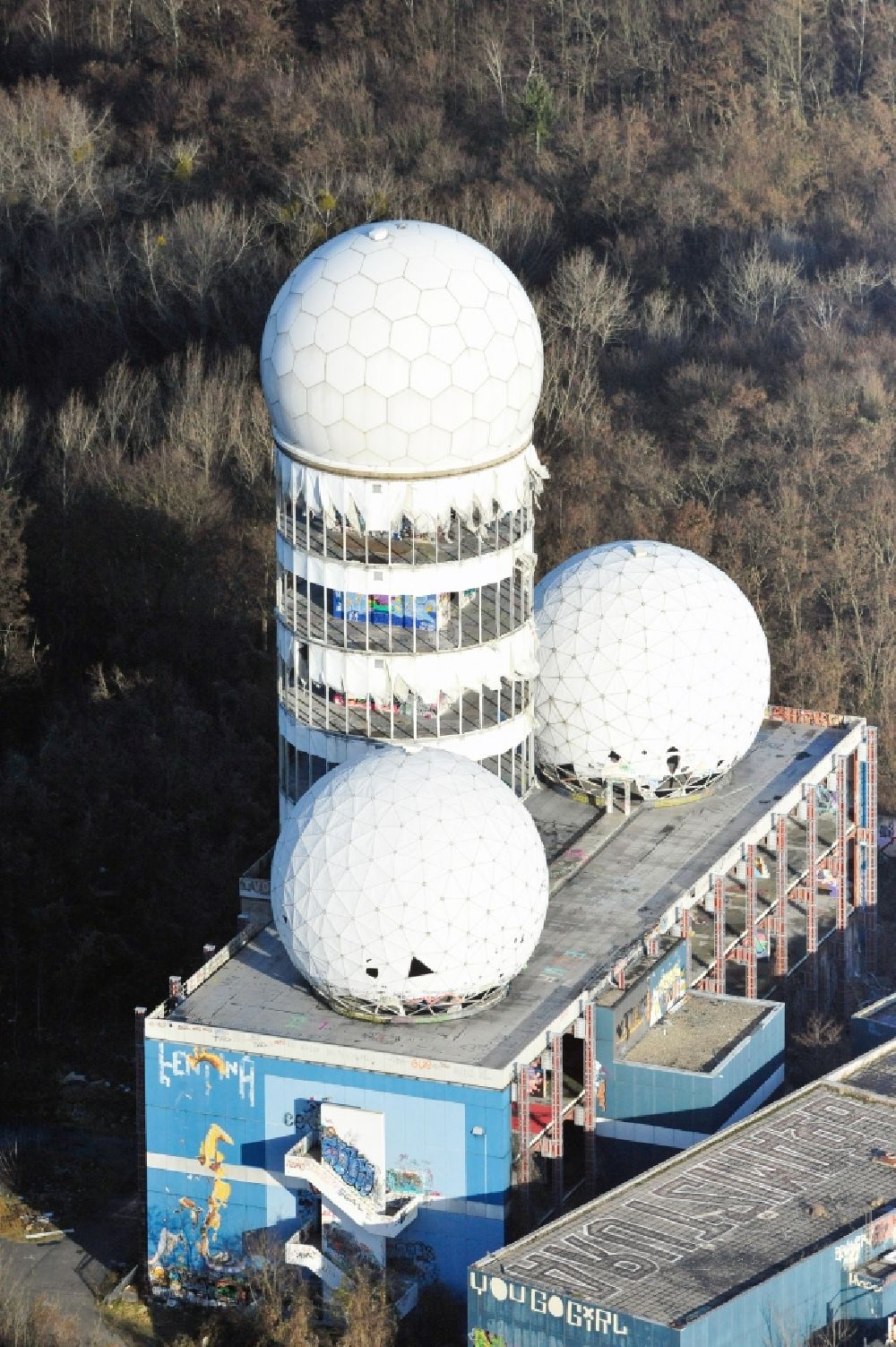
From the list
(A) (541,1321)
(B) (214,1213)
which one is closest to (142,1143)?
(B) (214,1213)

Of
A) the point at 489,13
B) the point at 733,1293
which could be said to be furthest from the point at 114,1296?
the point at 489,13

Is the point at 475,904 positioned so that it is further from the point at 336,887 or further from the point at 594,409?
the point at 594,409

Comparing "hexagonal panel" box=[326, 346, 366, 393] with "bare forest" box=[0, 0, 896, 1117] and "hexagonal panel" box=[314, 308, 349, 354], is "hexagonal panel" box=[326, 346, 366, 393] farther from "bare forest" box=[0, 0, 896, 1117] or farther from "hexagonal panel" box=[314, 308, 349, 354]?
"bare forest" box=[0, 0, 896, 1117]

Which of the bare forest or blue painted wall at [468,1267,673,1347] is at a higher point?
blue painted wall at [468,1267,673,1347]

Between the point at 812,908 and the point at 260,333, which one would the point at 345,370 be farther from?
the point at 260,333

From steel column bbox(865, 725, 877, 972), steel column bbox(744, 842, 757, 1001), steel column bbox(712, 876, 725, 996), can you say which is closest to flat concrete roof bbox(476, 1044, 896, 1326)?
steel column bbox(712, 876, 725, 996)

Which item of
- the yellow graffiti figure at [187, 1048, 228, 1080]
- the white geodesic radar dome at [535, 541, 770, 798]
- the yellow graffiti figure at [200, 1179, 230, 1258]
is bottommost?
the yellow graffiti figure at [200, 1179, 230, 1258]
